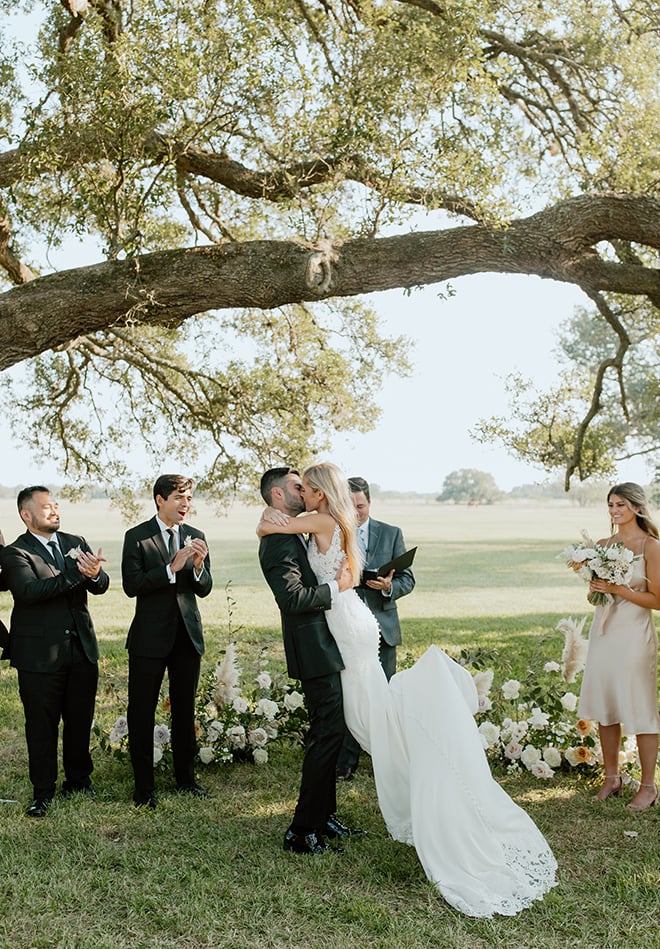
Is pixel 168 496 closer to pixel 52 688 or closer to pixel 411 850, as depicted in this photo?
pixel 52 688

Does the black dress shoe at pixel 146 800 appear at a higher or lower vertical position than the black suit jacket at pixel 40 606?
lower

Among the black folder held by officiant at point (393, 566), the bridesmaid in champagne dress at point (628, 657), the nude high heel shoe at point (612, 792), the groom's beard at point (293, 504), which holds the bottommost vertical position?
the nude high heel shoe at point (612, 792)

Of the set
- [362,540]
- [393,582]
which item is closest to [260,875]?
[393,582]

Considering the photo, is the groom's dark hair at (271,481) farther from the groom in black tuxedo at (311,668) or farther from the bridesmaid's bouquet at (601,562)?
the bridesmaid's bouquet at (601,562)

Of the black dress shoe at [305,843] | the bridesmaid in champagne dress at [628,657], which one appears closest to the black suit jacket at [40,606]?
the black dress shoe at [305,843]

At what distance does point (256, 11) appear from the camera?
26.6ft

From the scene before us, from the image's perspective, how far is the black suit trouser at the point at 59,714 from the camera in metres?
6.24

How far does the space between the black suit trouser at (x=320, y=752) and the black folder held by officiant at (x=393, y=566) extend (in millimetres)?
1195

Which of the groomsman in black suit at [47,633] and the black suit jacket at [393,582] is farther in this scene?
the black suit jacket at [393,582]

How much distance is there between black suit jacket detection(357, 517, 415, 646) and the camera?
23.2ft

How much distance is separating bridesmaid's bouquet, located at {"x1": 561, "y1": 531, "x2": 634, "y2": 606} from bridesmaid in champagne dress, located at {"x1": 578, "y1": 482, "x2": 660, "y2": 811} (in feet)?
0.27

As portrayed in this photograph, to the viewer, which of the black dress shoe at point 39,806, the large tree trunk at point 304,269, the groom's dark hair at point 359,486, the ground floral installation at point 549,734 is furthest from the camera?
the large tree trunk at point 304,269

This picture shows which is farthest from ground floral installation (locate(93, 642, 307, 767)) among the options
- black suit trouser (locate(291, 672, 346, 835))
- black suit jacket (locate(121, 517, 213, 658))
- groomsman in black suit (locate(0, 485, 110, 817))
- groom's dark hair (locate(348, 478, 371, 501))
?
black suit trouser (locate(291, 672, 346, 835))

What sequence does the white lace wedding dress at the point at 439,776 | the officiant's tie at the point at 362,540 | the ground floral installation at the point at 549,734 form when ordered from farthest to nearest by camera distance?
the officiant's tie at the point at 362,540, the ground floral installation at the point at 549,734, the white lace wedding dress at the point at 439,776
